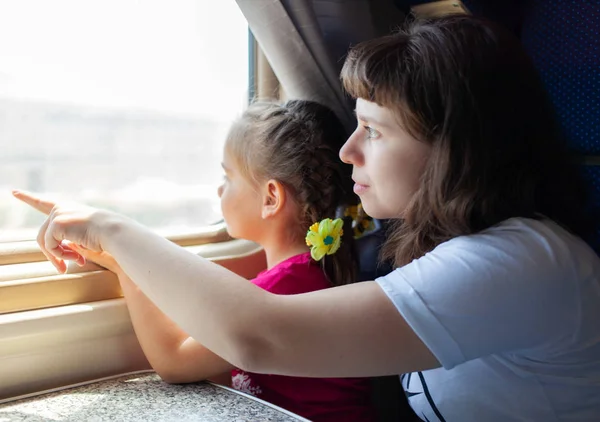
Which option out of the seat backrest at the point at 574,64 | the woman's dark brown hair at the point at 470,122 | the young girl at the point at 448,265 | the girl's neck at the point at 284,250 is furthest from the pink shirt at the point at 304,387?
the seat backrest at the point at 574,64

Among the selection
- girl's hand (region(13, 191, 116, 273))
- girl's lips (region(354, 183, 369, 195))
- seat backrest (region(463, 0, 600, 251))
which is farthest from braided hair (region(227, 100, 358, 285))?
seat backrest (region(463, 0, 600, 251))

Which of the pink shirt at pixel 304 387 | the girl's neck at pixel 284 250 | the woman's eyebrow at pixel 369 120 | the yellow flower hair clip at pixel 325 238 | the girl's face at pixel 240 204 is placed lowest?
the pink shirt at pixel 304 387

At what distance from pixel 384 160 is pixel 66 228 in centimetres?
58

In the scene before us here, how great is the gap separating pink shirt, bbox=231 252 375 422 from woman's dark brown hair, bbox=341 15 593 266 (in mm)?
291

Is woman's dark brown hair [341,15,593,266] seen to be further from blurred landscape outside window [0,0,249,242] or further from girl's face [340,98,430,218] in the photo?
blurred landscape outside window [0,0,249,242]

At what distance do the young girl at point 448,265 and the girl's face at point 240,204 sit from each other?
302mm

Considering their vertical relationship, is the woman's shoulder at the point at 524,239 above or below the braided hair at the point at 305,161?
below

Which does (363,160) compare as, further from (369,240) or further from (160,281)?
(369,240)

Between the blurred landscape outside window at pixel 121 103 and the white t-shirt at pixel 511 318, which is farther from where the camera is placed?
the blurred landscape outside window at pixel 121 103

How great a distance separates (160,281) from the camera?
3.35 feet

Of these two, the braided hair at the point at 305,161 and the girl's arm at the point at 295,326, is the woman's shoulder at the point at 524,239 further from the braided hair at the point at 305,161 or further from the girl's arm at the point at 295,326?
the braided hair at the point at 305,161

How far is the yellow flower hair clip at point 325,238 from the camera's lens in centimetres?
124

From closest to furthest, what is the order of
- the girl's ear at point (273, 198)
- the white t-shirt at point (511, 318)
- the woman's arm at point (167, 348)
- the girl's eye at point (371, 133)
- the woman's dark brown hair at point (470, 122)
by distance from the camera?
the white t-shirt at point (511, 318)
the woman's dark brown hair at point (470, 122)
the girl's eye at point (371, 133)
the woman's arm at point (167, 348)
the girl's ear at point (273, 198)

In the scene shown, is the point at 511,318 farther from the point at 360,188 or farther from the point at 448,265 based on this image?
the point at 360,188
